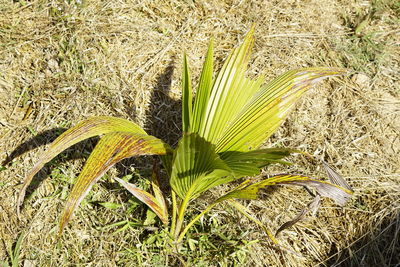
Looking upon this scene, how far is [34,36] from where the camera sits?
2754mm

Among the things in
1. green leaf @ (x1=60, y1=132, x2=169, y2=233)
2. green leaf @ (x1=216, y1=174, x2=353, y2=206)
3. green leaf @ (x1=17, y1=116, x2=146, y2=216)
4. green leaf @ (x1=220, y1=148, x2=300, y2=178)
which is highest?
green leaf @ (x1=17, y1=116, x2=146, y2=216)

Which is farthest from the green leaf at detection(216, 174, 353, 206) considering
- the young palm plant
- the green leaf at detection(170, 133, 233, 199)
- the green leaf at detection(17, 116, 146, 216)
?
the green leaf at detection(17, 116, 146, 216)

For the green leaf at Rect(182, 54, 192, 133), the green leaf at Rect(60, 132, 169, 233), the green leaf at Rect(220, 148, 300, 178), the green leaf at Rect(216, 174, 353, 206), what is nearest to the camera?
the green leaf at Rect(60, 132, 169, 233)

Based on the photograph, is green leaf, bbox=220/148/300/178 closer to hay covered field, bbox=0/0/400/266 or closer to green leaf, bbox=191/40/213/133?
green leaf, bbox=191/40/213/133

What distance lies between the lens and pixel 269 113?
1.92 metres

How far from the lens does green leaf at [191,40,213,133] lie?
190cm

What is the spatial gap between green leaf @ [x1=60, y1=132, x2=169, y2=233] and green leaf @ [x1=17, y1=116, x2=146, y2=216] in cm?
8

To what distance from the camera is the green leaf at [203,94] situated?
74.7 inches

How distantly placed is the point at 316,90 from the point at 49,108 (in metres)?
1.79

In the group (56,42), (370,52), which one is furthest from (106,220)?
(370,52)

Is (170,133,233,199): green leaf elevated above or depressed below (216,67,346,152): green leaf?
below

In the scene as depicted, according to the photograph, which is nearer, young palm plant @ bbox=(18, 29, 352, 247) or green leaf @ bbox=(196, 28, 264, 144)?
young palm plant @ bbox=(18, 29, 352, 247)

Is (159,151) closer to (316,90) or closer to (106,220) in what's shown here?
(106,220)

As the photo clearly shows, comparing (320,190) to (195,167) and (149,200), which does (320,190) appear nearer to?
(195,167)
